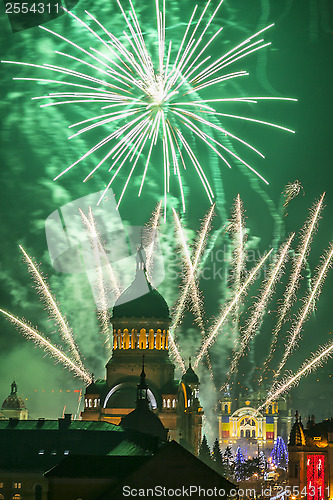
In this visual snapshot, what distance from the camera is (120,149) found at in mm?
67688

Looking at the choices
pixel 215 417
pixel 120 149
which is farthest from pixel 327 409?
pixel 120 149

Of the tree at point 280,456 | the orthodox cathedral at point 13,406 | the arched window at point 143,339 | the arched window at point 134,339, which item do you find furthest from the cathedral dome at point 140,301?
the tree at point 280,456

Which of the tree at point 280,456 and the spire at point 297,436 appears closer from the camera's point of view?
the spire at point 297,436

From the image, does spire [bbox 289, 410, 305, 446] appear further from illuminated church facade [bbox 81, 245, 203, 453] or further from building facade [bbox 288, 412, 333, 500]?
illuminated church facade [bbox 81, 245, 203, 453]

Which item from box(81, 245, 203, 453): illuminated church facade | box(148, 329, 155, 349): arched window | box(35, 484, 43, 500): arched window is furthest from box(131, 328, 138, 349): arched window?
box(35, 484, 43, 500): arched window

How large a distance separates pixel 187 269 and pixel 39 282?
8903 millimetres

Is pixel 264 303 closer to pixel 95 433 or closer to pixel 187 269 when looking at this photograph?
pixel 187 269

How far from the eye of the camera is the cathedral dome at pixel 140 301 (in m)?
97.2

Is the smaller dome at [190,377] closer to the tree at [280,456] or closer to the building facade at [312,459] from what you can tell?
the building facade at [312,459]

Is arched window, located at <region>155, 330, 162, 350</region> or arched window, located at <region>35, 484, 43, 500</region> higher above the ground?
arched window, located at <region>155, 330, 162, 350</region>

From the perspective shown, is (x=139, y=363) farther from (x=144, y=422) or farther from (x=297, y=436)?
(x=297, y=436)

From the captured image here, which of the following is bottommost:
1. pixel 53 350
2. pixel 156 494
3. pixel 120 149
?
pixel 156 494

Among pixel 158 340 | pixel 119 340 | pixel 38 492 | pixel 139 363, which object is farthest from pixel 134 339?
pixel 38 492

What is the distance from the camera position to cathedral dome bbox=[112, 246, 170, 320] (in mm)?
97188
